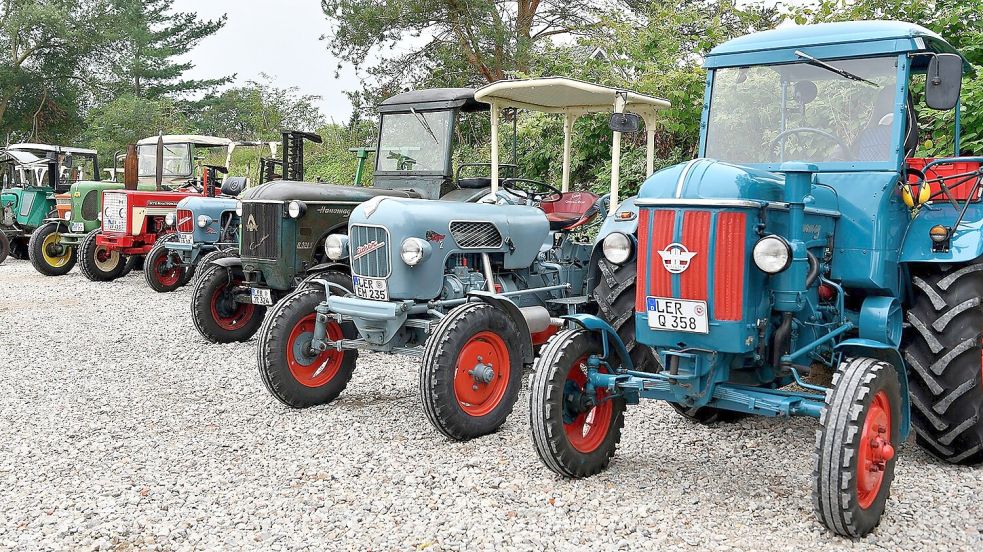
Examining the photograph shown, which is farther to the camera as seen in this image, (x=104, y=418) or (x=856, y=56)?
(x=104, y=418)

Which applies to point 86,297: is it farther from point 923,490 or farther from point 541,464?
point 923,490

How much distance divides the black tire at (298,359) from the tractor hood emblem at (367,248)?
458 mm

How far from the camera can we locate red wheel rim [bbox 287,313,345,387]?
17.0ft

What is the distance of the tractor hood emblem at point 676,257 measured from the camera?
11.2 ft

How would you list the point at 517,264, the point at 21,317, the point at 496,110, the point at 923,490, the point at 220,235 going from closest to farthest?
the point at 923,490, the point at 517,264, the point at 496,110, the point at 21,317, the point at 220,235

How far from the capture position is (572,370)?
3.79 meters

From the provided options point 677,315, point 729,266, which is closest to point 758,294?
point 729,266

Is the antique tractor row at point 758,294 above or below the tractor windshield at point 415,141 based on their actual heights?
below

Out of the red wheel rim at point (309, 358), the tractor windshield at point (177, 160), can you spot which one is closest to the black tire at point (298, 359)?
the red wheel rim at point (309, 358)

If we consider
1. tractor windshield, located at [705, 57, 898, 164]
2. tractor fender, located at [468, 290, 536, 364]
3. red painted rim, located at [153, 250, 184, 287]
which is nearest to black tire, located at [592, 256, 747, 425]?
tractor fender, located at [468, 290, 536, 364]

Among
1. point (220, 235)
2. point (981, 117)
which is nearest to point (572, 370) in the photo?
point (981, 117)

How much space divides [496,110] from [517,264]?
4.69 feet

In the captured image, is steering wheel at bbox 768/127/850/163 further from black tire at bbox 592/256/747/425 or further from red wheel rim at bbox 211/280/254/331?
red wheel rim at bbox 211/280/254/331

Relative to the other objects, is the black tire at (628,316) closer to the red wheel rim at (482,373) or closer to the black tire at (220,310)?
the red wheel rim at (482,373)
